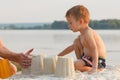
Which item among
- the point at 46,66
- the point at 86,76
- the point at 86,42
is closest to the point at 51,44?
the point at 86,42

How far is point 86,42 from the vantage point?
21.1 feet

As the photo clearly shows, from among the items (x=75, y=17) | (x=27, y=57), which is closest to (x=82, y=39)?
(x=75, y=17)

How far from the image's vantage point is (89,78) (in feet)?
18.4

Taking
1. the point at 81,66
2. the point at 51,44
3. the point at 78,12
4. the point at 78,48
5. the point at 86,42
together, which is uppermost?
the point at 78,12

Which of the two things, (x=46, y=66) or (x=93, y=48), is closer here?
(x=46, y=66)

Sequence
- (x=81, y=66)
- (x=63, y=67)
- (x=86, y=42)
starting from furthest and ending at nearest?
(x=86, y=42)
(x=81, y=66)
(x=63, y=67)

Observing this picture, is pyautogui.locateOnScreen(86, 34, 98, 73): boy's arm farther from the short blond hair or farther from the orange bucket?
the orange bucket

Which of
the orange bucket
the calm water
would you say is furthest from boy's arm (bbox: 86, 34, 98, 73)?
the calm water

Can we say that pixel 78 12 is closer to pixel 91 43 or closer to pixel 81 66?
pixel 91 43

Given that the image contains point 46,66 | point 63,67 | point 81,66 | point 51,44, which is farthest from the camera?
point 51,44

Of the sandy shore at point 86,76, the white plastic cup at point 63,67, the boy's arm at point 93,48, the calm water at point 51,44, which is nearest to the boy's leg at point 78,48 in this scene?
the boy's arm at point 93,48

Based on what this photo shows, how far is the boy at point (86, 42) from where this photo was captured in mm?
6293

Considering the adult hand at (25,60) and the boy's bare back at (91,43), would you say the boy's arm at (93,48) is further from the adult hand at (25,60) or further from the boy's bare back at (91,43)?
the adult hand at (25,60)

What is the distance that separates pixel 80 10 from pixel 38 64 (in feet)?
3.09
